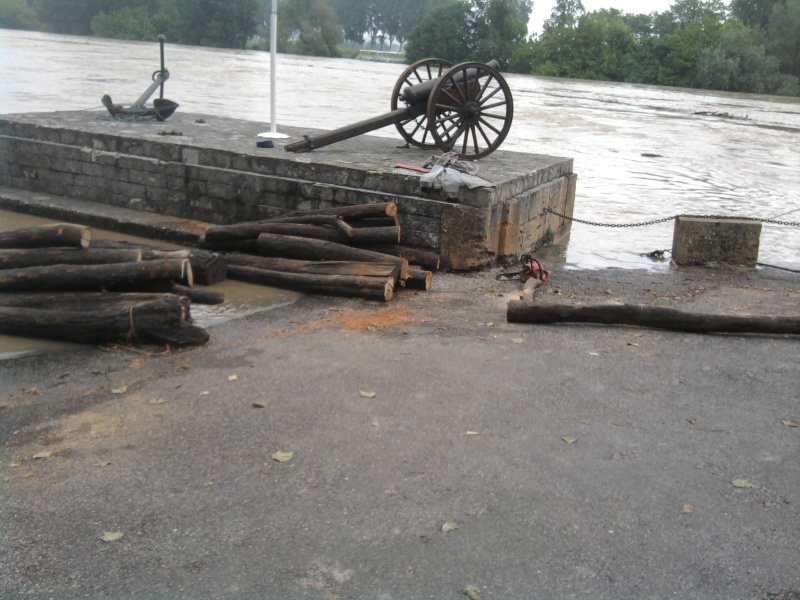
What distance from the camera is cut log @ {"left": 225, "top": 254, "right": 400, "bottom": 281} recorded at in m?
8.24

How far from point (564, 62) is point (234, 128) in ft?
243

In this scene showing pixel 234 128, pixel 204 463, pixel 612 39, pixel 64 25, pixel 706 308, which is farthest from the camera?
pixel 612 39

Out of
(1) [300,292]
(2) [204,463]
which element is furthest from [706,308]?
(2) [204,463]

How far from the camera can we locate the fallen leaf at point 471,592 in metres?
3.60

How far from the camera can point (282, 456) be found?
189 inches

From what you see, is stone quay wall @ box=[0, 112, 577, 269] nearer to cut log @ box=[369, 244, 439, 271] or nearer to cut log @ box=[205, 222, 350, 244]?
cut log @ box=[369, 244, 439, 271]

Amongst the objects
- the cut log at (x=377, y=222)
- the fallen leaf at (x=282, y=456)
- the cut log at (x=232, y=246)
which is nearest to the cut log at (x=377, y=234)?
the cut log at (x=377, y=222)

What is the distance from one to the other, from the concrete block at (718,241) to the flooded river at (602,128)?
71 cm

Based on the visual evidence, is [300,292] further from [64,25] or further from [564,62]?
[564,62]

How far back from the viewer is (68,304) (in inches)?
277

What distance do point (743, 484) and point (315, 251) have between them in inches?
198

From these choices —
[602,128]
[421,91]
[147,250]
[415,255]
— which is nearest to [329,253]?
[415,255]

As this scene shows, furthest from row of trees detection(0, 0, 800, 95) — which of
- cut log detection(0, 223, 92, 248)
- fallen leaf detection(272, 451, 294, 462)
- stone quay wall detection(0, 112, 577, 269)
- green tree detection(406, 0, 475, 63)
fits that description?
fallen leaf detection(272, 451, 294, 462)

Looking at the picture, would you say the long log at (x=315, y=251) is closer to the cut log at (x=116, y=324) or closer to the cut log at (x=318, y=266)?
the cut log at (x=318, y=266)
